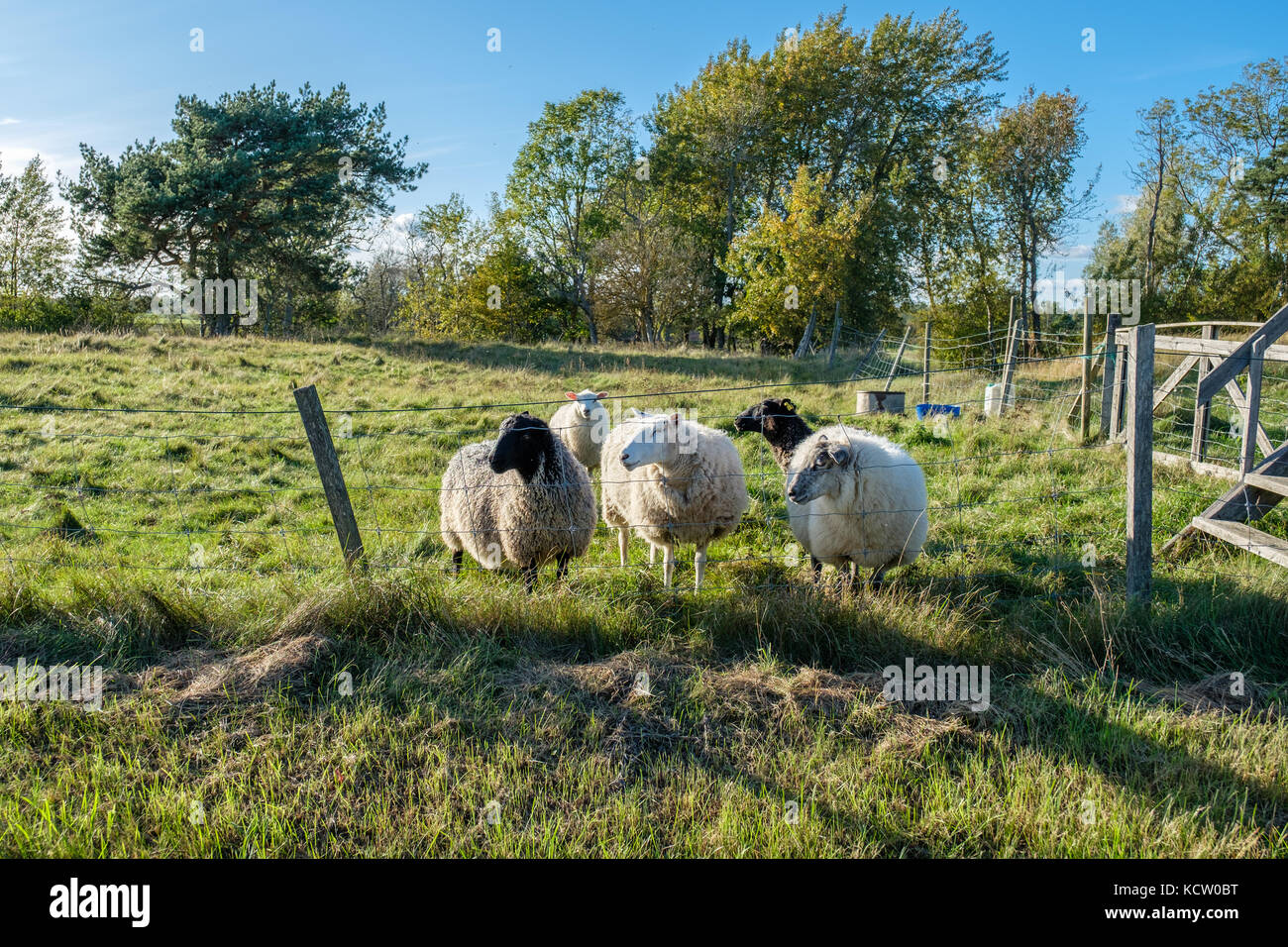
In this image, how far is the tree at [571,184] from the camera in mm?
40250

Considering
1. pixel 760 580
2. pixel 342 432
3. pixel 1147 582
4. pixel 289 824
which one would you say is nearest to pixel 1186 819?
pixel 1147 582

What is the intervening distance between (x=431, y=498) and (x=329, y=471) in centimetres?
371

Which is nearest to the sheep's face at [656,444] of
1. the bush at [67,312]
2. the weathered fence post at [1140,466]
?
the weathered fence post at [1140,466]

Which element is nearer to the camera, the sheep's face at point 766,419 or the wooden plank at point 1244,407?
the sheep's face at point 766,419

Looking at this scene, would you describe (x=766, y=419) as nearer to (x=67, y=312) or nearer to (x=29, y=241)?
(x=67, y=312)

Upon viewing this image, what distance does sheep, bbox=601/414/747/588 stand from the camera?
19.9ft

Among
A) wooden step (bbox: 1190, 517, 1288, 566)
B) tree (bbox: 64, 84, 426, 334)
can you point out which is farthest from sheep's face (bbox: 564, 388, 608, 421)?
tree (bbox: 64, 84, 426, 334)

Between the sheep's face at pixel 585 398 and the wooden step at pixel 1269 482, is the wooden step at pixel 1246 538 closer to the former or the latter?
the wooden step at pixel 1269 482

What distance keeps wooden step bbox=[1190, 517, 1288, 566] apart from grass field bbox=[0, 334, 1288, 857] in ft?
0.68

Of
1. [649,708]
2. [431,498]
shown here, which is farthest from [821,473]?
[431,498]

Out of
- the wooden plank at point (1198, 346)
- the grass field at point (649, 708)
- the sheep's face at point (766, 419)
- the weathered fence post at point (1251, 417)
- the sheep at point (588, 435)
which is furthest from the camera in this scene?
the sheep at point (588, 435)

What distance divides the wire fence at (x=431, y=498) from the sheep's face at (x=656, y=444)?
1.32ft

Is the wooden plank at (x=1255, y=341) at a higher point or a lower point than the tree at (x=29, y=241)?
lower
